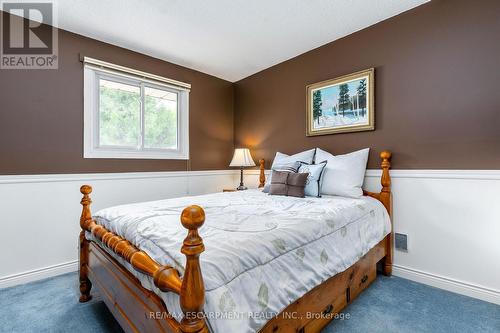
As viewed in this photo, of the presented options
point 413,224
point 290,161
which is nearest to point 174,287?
point 290,161

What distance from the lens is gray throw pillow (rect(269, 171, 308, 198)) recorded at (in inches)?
91.7

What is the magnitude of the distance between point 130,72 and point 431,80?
306cm

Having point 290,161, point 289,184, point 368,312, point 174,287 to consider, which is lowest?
point 368,312

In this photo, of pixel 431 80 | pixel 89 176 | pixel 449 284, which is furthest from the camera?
pixel 89 176

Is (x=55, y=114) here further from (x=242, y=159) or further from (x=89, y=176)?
(x=242, y=159)

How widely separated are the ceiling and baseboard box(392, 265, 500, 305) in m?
2.36

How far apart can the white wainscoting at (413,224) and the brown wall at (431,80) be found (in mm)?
192

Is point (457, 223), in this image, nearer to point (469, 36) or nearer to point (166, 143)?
point (469, 36)

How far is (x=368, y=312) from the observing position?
172 cm

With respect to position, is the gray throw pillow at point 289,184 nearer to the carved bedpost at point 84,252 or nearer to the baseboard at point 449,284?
the baseboard at point 449,284

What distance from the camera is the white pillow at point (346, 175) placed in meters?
2.32

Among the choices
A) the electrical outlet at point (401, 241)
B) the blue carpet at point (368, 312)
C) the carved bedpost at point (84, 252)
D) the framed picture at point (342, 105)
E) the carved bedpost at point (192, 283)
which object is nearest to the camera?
the carved bedpost at point (192, 283)

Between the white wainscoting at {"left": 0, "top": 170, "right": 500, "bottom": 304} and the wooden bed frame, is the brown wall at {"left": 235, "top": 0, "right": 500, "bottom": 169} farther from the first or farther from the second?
the wooden bed frame

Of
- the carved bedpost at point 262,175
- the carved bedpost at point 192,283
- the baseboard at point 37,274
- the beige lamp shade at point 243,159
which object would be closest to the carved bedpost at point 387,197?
the carved bedpost at point 262,175
